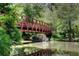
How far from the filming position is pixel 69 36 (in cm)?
130

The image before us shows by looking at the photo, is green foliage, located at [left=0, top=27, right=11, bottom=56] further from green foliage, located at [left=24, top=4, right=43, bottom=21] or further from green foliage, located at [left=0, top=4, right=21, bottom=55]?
green foliage, located at [left=24, top=4, right=43, bottom=21]

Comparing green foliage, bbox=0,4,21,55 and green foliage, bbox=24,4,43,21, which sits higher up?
green foliage, bbox=24,4,43,21

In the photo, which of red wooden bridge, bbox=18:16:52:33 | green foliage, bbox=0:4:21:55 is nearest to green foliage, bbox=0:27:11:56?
green foliage, bbox=0:4:21:55

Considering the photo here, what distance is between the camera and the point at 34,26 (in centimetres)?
132

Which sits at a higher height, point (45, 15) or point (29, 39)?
point (45, 15)

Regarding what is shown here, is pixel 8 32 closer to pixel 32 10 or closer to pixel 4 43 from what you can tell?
pixel 4 43

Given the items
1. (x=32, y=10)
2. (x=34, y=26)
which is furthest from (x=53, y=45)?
(x=32, y=10)

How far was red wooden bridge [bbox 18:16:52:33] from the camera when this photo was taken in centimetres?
131

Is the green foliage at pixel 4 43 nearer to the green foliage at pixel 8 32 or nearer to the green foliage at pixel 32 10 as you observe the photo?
the green foliage at pixel 8 32

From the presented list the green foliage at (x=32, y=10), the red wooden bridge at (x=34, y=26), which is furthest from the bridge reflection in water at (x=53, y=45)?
the green foliage at (x=32, y=10)

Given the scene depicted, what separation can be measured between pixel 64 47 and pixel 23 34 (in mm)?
327

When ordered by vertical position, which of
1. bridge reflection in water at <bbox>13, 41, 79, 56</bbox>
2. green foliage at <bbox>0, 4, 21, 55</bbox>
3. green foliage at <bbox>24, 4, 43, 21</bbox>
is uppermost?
green foliage at <bbox>24, 4, 43, 21</bbox>

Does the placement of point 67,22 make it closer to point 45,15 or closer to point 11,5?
point 45,15

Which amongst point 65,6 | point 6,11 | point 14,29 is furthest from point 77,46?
point 6,11
